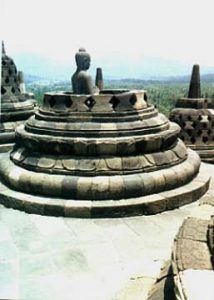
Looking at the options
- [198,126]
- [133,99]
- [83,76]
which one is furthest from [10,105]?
[198,126]

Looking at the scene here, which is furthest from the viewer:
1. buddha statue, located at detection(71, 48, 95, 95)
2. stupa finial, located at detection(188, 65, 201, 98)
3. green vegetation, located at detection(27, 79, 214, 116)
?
green vegetation, located at detection(27, 79, 214, 116)

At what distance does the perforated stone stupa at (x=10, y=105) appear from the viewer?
33.3ft

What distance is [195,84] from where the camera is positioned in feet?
45.1

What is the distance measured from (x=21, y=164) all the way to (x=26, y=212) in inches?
43.7

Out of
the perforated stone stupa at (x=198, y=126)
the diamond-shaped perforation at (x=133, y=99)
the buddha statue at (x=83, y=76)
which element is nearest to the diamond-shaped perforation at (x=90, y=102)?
the diamond-shaped perforation at (x=133, y=99)

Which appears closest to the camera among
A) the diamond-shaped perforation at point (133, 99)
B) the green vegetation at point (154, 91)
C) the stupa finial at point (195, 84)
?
the diamond-shaped perforation at point (133, 99)

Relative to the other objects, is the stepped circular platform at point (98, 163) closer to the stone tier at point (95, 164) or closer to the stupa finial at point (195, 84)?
the stone tier at point (95, 164)

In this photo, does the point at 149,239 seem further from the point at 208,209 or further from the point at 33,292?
the point at 33,292

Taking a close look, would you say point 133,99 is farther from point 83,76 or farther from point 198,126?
point 198,126

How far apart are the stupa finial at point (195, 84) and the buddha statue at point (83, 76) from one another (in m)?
6.47

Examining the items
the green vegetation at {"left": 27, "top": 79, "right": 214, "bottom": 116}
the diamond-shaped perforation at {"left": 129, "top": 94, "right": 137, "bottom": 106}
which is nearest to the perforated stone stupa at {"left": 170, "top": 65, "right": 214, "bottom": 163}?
the green vegetation at {"left": 27, "top": 79, "right": 214, "bottom": 116}

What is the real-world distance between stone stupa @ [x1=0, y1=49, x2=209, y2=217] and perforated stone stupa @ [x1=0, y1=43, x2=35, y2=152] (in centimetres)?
262

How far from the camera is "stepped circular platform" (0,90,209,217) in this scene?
6.35 metres

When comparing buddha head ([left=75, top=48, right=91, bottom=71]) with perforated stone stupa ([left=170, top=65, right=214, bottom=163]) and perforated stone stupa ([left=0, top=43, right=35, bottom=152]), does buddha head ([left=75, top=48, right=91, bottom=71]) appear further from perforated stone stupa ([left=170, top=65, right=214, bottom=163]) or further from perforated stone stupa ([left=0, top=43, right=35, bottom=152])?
perforated stone stupa ([left=170, top=65, right=214, bottom=163])
